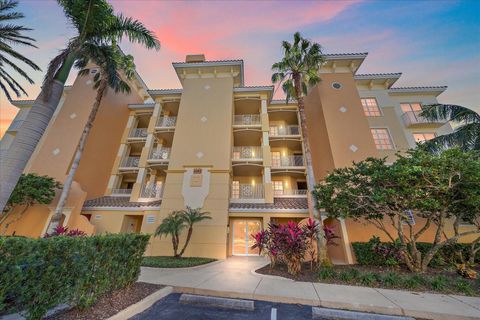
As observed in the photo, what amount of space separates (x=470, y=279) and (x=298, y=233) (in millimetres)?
6073

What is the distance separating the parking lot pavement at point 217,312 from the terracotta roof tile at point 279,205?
8119mm

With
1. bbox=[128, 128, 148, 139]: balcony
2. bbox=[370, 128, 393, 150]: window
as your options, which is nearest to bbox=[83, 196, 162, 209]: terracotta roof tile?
bbox=[128, 128, 148, 139]: balcony

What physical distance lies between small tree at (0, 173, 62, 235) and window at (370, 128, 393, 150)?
2426 cm

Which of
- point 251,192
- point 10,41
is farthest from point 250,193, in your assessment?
point 10,41

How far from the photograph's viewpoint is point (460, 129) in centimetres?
991

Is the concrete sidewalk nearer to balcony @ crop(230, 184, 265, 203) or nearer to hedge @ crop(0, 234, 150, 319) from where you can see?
hedge @ crop(0, 234, 150, 319)

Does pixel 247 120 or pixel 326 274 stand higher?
pixel 247 120

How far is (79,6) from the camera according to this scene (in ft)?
23.6

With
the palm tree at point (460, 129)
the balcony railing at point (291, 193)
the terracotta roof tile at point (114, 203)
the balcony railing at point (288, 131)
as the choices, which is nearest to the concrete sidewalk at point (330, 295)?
the terracotta roof tile at point (114, 203)

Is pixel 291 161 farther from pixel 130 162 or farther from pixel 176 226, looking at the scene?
pixel 130 162

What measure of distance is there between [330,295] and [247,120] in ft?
47.8

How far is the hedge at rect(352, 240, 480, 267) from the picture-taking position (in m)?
8.38

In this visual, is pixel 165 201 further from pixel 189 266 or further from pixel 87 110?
pixel 87 110

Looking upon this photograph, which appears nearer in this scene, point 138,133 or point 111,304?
point 111,304
